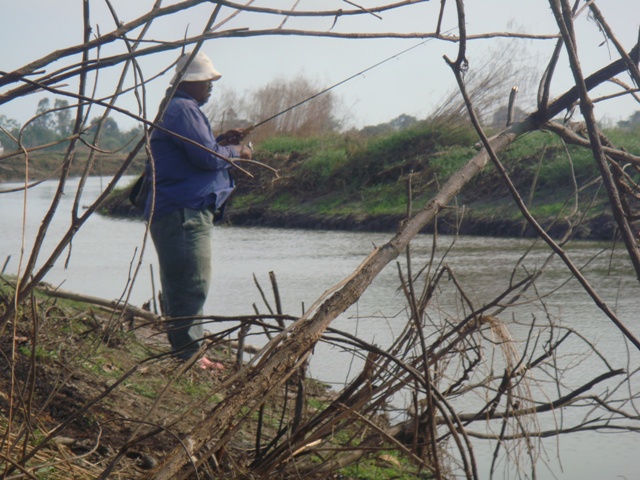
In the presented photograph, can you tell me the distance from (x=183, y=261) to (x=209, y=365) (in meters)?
0.55

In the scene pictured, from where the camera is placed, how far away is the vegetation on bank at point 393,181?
12320 millimetres

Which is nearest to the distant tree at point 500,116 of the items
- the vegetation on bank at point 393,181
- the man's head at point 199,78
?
the vegetation on bank at point 393,181

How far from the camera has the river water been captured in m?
3.69

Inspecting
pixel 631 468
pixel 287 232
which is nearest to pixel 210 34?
pixel 631 468

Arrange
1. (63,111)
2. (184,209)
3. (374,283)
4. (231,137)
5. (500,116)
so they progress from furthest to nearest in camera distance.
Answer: (500,116) → (374,283) → (231,137) → (184,209) → (63,111)

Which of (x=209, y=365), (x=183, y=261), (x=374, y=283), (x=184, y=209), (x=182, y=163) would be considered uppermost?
(x=182, y=163)

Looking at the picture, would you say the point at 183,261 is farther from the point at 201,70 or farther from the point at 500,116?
the point at 500,116

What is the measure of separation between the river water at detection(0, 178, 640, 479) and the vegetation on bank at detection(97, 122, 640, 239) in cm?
86

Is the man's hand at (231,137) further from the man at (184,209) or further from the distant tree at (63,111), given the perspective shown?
the distant tree at (63,111)

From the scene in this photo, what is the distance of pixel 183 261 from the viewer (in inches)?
183

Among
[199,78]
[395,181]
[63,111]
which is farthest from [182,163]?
[395,181]

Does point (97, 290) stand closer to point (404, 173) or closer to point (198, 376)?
point (198, 376)

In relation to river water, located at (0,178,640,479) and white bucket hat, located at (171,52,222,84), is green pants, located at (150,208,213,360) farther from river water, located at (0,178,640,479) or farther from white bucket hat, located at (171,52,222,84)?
white bucket hat, located at (171,52,222,84)

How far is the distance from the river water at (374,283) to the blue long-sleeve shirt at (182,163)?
54cm
